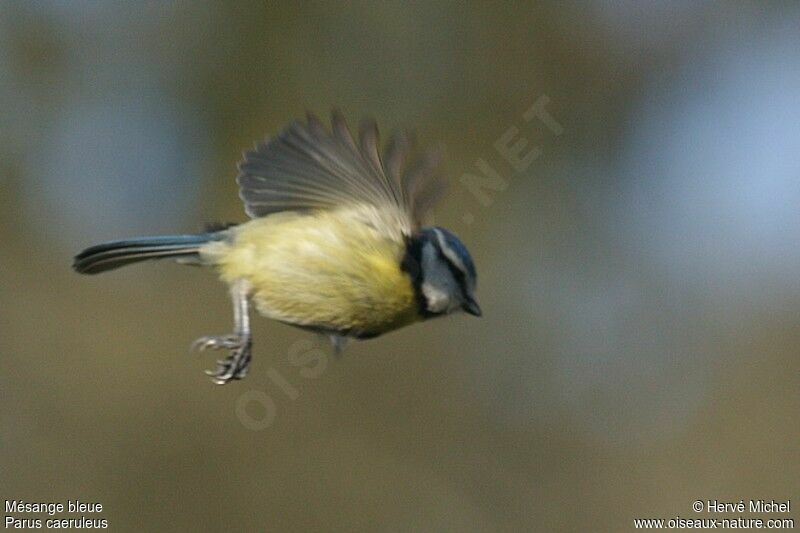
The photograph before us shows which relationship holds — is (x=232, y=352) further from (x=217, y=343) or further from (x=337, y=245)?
(x=337, y=245)

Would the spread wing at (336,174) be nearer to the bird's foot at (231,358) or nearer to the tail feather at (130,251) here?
the tail feather at (130,251)

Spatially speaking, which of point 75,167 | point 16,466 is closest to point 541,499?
point 16,466

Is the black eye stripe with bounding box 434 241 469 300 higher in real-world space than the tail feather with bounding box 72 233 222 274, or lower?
lower

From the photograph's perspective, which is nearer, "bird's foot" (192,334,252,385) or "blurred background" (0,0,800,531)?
"bird's foot" (192,334,252,385)

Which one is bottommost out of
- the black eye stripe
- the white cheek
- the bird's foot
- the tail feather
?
the bird's foot

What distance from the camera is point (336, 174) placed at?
352 cm

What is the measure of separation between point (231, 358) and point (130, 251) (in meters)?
0.59

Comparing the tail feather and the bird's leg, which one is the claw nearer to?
the bird's leg

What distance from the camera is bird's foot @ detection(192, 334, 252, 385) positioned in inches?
131

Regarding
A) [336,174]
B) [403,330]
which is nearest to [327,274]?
[336,174]

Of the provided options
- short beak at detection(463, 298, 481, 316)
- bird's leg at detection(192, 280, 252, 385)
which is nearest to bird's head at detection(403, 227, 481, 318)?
short beak at detection(463, 298, 481, 316)

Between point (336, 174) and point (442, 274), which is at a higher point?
point (336, 174)

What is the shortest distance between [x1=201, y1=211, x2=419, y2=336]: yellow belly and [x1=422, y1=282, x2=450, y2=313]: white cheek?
0.05m

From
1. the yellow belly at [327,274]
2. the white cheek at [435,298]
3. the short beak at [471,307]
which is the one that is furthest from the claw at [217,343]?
the short beak at [471,307]
